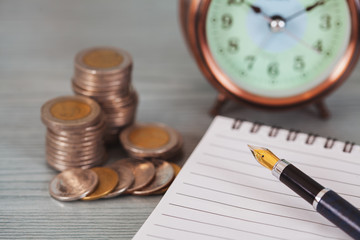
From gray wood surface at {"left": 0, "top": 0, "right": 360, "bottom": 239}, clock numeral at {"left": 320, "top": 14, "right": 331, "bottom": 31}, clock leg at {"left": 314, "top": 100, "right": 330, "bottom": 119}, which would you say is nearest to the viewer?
gray wood surface at {"left": 0, "top": 0, "right": 360, "bottom": 239}

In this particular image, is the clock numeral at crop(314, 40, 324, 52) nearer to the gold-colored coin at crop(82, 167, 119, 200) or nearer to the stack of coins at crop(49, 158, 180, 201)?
the stack of coins at crop(49, 158, 180, 201)

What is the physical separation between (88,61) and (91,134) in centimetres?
18

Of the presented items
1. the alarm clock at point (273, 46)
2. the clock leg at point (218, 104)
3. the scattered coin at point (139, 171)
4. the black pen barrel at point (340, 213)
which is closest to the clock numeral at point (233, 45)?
the alarm clock at point (273, 46)

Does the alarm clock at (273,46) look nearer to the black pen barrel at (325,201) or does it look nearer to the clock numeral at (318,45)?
the clock numeral at (318,45)

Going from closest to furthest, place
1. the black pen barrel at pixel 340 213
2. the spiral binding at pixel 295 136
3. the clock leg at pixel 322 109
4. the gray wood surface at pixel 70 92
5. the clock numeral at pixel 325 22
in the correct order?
the black pen barrel at pixel 340 213, the gray wood surface at pixel 70 92, the spiral binding at pixel 295 136, the clock numeral at pixel 325 22, the clock leg at pixel 322 109

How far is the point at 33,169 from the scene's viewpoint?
1.19m

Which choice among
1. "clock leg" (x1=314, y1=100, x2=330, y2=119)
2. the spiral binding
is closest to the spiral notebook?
the spiral binding

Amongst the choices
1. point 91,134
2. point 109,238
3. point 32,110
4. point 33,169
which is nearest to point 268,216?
point 109,238

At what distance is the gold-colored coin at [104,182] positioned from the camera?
108cm

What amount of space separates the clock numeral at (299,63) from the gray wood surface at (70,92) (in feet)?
0.43

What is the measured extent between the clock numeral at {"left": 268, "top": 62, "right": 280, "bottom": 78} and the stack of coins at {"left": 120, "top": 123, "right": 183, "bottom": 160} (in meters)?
0.25

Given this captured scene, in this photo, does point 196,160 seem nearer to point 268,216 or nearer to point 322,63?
point 268,216

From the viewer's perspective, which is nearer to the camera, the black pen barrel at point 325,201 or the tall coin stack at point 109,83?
the black pen barrel at point 325,201

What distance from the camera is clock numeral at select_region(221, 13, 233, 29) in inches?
50.1
